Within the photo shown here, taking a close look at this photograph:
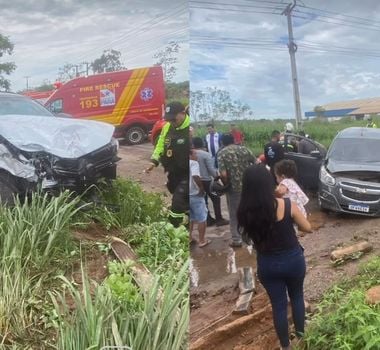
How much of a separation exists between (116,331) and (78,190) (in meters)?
0.64

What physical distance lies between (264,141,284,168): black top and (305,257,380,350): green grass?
1.60ft

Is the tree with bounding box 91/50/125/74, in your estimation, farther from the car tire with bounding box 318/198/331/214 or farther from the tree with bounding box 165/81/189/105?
the car tire with bounding box 318/198/331/214

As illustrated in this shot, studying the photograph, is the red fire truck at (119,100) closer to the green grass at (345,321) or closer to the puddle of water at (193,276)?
the puddle of water at (193,276)

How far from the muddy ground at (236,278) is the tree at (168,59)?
21.5 inches

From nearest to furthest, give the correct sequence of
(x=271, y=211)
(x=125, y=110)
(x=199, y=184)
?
(x=271, y=211), (x=199, y=184), (x=125, y=110)

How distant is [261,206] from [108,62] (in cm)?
88

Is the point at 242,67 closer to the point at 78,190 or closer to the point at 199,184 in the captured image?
the point at 199,184

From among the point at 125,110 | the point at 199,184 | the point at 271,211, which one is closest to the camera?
the point at 271,211

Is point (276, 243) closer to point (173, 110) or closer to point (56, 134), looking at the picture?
point (173, 110)

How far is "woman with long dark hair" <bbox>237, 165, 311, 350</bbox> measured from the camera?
5.81 ft

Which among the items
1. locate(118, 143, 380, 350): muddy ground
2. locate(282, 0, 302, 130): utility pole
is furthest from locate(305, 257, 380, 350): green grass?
locate(282, 0, 302, 130): utility pole

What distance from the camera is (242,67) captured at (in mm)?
1886

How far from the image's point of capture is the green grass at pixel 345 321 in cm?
186

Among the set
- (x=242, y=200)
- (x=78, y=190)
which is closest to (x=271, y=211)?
(x=242, y=200)
